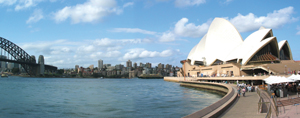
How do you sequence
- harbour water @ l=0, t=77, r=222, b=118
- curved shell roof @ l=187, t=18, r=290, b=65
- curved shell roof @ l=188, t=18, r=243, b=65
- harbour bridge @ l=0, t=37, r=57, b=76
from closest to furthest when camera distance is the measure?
harbour water @ l=0, t=77, r=222, b=118 → curved shell roof @ l=187, t=18, r=290, b=65 → curved shell roof @ l=188, t=18, r=243, b=65 → harbour bridge @ l=0, t=37, r=57, b=76

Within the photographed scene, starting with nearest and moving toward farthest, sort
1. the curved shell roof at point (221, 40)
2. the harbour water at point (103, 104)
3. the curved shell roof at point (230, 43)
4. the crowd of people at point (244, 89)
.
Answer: the harbour water at point (103, 104) → the crowd of people at point (244, 89) → the curved shell roof at point (230, 43) → the curved shell roof at point (221, 40)

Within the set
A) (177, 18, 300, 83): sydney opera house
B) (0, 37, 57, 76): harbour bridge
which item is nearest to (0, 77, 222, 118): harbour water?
(177, 18, 300, 83): sydney opera house

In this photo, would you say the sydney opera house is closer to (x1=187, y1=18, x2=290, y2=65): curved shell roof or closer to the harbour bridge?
(x1=187, y1=18, x2=290, y2=65): curved shell roof

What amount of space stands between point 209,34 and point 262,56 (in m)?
19.4

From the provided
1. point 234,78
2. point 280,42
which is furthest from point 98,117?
point 280,42

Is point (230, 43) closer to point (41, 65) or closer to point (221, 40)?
point (221, 40)

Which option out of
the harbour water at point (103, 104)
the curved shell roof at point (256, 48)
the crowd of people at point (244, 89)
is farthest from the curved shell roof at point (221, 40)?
the crowd of people at point (244, 89)

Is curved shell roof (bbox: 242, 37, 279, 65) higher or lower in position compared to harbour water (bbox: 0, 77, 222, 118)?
higher

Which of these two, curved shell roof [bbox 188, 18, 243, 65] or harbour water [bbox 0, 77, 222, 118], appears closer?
harbour water [bbox 0, 77, 222, 118]

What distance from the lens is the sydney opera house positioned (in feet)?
130

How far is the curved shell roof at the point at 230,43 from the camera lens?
44.8m

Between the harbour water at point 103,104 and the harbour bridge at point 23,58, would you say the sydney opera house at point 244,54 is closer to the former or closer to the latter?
the harbour water at point 103,104

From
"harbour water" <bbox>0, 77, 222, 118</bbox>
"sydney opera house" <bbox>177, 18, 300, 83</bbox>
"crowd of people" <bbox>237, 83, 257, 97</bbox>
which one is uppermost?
"sydney opera house" <bbox>177, 18, 300, 83</bbox>

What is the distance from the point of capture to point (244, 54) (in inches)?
1837
